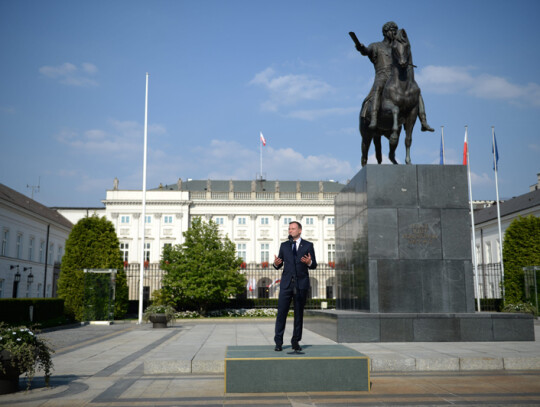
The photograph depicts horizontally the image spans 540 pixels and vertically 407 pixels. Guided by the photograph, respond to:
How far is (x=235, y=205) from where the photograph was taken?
2852 inches

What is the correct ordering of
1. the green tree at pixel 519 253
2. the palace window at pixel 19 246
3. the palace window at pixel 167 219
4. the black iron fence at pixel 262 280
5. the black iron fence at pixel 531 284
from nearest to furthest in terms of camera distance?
the black iron fence at pixel 531 284 < the green tree at pixel 519 253 < the palace window at pixel 19 246 < the black iron fence at pixel 262 280 < the palace window at pixel 167 219

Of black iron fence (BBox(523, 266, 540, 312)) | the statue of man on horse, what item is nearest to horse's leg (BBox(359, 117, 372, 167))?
the statue of man on horse

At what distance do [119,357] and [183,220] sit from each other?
5952 centimetres

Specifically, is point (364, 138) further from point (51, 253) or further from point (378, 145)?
point (51, 253)

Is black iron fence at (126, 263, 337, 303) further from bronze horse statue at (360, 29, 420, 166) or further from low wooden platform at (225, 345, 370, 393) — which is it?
low wooden platform at (225, 345, 370, 393)

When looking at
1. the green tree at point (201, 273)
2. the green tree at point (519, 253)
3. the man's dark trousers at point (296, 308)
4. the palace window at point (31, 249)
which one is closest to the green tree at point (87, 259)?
the green tree at point (201, 273)

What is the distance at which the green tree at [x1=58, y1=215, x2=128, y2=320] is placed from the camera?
1254 inches

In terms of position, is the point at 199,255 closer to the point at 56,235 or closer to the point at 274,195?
the point at 56,235

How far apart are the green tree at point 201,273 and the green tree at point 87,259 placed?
12.8 ft

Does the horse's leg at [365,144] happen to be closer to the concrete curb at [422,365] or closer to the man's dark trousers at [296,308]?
the concrete curb at [422,365]

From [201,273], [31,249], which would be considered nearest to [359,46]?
[201,273]

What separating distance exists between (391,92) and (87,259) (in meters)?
26.8

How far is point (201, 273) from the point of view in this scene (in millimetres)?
A: 36750

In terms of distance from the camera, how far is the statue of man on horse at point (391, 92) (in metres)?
12.9
